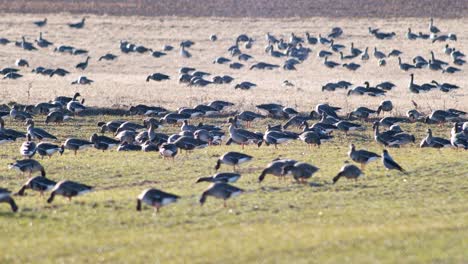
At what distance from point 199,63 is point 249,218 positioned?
39.6 m

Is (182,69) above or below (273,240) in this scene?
above

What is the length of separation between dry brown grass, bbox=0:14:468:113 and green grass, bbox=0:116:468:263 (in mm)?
15545

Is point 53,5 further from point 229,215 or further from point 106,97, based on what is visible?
point 229,215

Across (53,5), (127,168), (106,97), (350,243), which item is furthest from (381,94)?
(53,5)

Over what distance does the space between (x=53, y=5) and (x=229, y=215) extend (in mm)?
66279

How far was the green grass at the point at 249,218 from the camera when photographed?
16297mm

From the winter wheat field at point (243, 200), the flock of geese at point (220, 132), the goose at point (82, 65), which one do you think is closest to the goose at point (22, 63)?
the flock of geese at point (220, 132)

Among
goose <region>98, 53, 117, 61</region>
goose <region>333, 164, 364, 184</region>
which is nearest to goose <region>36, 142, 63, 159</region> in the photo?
goose <region>333, 164, 364, 184</region>

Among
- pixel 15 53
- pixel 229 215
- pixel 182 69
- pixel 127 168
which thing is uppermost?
pixel 15 53

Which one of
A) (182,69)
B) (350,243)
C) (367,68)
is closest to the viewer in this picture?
(350,243)

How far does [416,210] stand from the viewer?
19.8m

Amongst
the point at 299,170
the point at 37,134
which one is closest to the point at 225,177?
the point at 299,170

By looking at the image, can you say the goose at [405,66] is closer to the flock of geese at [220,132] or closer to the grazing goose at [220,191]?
the flock of geese at [220,132]

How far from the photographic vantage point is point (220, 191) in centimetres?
1994
